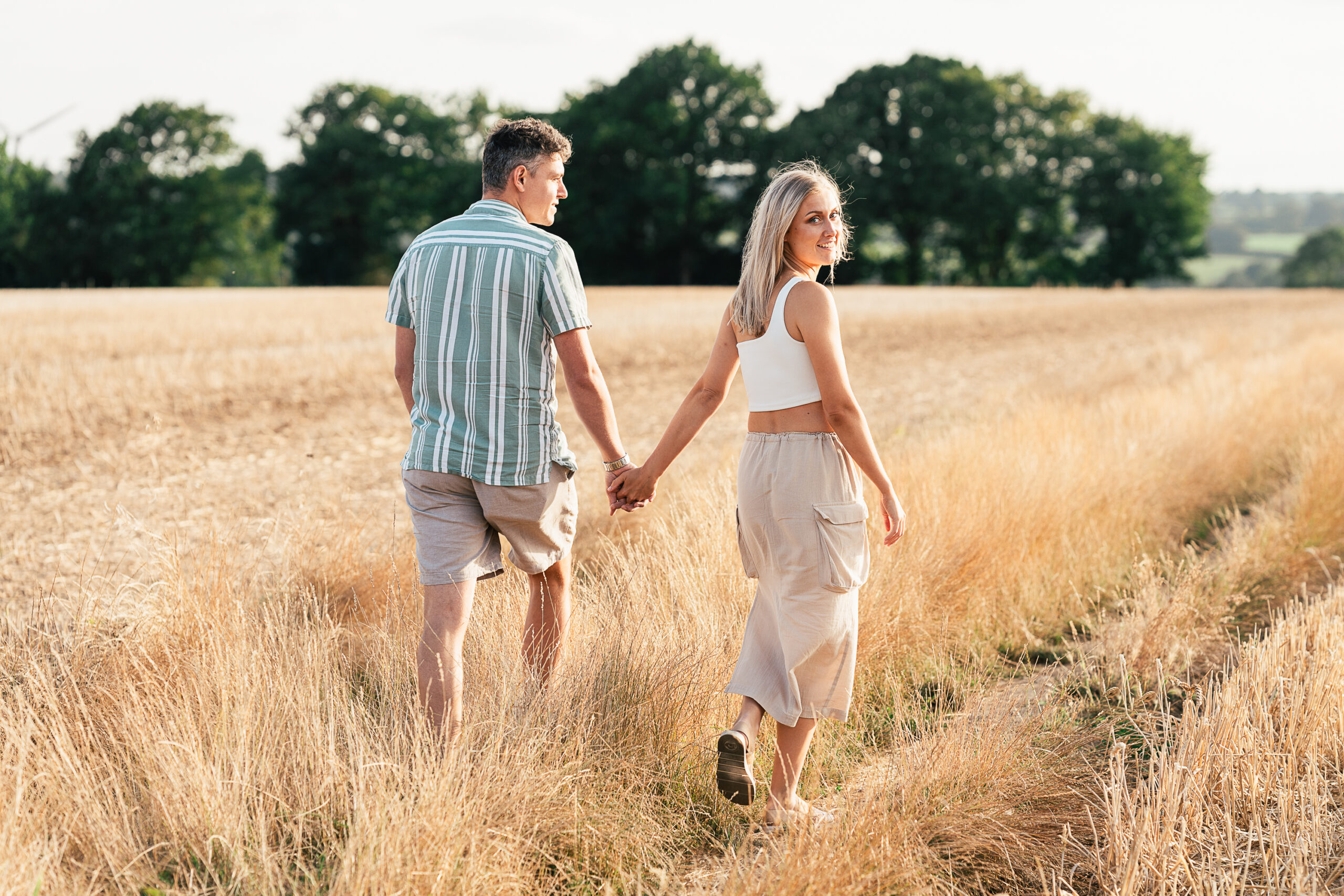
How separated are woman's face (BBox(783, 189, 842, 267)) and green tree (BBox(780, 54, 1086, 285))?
5996 centimetres

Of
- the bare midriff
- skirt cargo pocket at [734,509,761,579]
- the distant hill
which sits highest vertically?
the distant hill

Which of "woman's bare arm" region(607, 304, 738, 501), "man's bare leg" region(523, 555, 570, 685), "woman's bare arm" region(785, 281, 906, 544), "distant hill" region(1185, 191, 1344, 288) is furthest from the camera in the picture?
"distant hill" region(1185, 191, 1344, 288)

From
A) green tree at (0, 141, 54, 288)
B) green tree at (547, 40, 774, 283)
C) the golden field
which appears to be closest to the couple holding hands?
the golden field

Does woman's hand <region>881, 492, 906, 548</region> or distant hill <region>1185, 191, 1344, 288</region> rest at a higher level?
distant hill <region>1185, 191, 1344, 288</region>

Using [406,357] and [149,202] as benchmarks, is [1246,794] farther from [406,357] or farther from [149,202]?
[149,202]

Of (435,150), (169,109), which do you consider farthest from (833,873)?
(169,109)

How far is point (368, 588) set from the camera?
4664 mm

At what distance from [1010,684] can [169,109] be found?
73169 mm

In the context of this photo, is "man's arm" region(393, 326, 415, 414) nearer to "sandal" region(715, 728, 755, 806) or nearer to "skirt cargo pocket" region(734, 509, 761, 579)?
"skirt cargo pocket" region(734, 509, 761, 579)

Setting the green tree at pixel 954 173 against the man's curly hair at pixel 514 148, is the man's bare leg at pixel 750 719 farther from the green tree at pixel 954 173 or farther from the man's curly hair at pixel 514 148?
the green tree at pixel 954 173

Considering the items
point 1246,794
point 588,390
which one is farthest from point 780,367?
point 1246,794

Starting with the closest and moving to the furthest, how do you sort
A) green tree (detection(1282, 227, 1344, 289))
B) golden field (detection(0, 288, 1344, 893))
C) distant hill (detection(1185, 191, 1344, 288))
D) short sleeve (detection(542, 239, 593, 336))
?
golden field (detection(0, 288, 1344, 893)), short sleeve (detection(542, 239, 593, 336)), green tree (detection(1282, 227, 1344, 289)), distant hill (detection(1185, 191, 1344, 288))

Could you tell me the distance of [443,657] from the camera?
3143mm

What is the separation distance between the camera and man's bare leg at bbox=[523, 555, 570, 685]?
3.50 m
